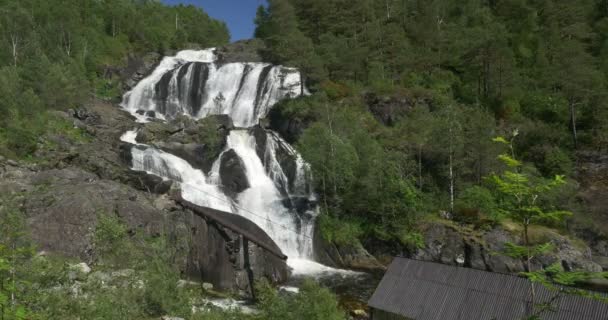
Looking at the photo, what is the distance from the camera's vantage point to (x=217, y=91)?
45.0 metres

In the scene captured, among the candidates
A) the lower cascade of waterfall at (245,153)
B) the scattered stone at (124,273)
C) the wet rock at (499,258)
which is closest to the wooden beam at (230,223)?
the lower cascade of waterfall at (245,153)

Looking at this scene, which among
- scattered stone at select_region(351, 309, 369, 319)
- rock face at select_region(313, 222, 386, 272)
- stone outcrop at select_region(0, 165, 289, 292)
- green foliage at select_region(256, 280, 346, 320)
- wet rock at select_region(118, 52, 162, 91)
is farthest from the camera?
wet rock at select_region(118, 52, 162, 91)

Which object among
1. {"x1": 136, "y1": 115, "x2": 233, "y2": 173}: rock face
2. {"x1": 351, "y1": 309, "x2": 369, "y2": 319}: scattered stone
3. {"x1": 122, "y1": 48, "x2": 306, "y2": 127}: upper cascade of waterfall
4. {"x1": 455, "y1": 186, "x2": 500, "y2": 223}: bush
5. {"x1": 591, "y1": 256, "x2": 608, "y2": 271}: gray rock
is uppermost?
{"x1": 122, "y1": 48, "x2": 306, "y2": 127}: upper cascade of waterfall

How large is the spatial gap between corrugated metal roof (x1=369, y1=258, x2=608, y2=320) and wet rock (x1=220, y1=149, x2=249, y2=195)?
1627 centimetres

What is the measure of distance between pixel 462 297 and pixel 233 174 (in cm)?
2007

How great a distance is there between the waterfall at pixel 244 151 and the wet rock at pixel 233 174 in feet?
0.93

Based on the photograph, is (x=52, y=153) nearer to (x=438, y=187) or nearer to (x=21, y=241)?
(x=21, y=241)

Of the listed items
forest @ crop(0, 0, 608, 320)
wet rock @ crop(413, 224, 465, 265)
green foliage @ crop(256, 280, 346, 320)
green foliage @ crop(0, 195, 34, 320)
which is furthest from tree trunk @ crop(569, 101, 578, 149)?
green foliage @ crop(0, 195, 34, 320)

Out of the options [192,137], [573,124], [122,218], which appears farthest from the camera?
[192,137]

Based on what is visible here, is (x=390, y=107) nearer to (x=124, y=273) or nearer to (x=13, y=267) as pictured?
(x=124, y=273)

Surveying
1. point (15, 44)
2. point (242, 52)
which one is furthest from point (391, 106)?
point (15, 44)

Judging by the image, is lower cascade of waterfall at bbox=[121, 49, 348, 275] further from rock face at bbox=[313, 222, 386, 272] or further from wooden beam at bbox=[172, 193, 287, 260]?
wooden beam at bbox=[172, 193, 287, 260]

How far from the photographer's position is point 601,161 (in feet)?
101

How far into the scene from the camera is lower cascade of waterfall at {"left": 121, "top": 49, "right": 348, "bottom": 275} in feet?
89.5
